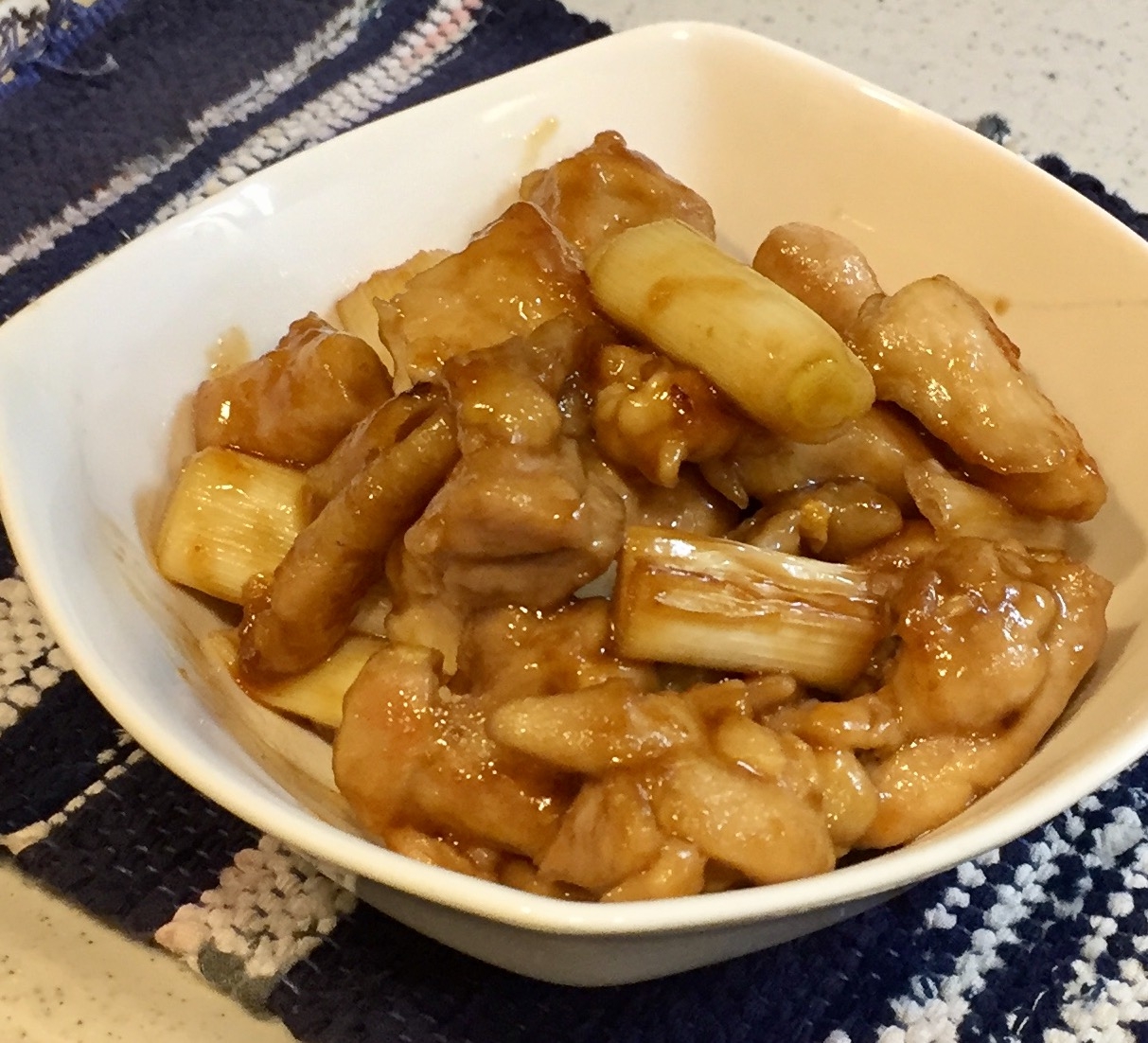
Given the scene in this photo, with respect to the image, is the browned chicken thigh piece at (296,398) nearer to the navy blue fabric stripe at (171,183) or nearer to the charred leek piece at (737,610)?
the charred leek piece at (737,610)

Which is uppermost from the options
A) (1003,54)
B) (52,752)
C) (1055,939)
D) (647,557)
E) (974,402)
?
(1003,54)

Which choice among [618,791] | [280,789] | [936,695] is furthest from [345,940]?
[936,695]

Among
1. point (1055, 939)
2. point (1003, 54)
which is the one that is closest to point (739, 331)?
point (1055, 939)

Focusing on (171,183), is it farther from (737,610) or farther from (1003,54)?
(1003,54)

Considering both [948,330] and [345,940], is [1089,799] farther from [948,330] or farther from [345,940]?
[345,940]

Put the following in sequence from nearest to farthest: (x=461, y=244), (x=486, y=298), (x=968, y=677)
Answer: (x=968, y=677)
(x=486, y=298)
(x=461, y=244)

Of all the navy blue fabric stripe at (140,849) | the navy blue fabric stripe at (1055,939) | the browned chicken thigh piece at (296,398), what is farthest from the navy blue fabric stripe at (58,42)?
the navy blue fabric stripe at (1055,939)
